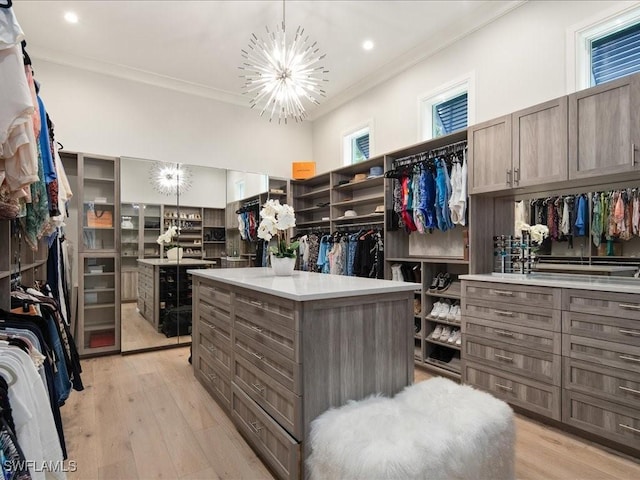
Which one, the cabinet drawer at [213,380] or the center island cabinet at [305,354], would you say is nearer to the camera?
the center island cabinet at [305,354]

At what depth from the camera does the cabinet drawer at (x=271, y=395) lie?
168 centimetres

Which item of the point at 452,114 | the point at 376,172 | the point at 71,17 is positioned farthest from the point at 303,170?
the point at 71,17

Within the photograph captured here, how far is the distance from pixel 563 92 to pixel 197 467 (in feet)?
12.3

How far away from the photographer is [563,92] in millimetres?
2807

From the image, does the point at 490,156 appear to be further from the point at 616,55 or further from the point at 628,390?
the point at 628,390

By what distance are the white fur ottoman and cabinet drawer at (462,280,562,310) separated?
1.08 metres

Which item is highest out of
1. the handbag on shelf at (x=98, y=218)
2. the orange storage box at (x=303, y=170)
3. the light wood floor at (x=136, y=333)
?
the orange storage box at (x=303, y=170)

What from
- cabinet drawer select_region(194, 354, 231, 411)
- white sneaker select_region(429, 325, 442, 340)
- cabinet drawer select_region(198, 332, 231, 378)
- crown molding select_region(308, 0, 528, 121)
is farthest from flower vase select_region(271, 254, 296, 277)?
crown molding select_region(308, 0, 528, 121)

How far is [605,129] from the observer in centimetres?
230

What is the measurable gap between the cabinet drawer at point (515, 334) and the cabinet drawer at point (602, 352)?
64mm

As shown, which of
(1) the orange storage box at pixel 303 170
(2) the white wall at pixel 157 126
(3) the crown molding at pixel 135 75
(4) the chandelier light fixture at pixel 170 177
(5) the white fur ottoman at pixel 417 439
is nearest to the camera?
(5) the white fur ottoman at pixel 417 439

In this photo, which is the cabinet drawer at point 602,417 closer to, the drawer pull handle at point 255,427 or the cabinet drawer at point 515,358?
the cabinet drawer at point 515,358

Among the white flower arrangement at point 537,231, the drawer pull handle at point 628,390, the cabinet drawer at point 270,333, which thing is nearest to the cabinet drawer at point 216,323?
the cabinet drawer at point 270,333

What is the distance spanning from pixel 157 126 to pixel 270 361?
4023 millimetres
